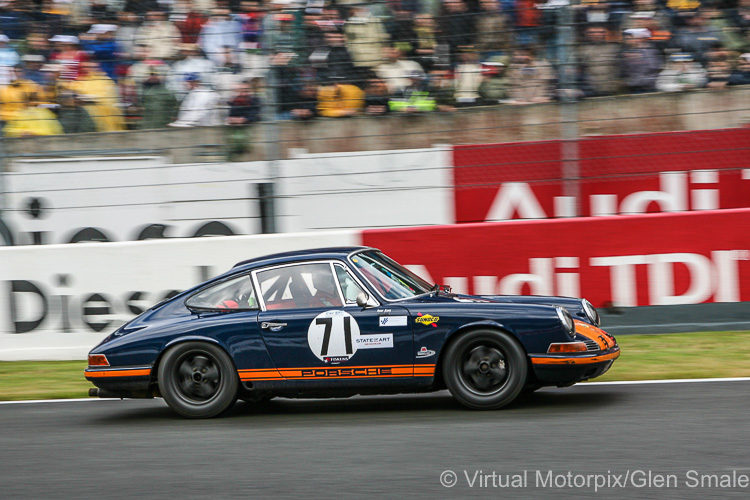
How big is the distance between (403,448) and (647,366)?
3.35m

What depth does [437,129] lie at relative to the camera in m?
10.3

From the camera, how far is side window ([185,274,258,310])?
665cm

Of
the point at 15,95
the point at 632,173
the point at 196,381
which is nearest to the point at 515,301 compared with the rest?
the point at 196,381

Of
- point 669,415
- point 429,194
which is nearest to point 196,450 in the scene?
point 669,415

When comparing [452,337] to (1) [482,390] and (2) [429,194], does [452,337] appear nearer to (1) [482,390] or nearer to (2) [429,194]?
(1) [482,390]

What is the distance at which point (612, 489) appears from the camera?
430 cm

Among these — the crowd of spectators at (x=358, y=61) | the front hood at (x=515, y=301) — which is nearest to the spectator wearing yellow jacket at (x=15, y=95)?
the crowd of spectators at (x=358, y=61)

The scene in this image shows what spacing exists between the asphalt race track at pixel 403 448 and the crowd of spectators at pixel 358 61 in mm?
4248

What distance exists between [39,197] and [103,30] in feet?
7.60

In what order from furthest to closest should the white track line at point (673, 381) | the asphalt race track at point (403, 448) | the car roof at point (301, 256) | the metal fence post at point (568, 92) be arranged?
the metal fence post at point (568, 92)
the white track line at point (673, 381)
the car roof at point (301, 256)
the asphalt race track at point (403, 448)

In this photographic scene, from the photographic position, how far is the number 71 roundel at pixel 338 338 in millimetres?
6195

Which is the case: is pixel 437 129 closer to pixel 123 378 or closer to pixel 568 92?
pixel 568 92

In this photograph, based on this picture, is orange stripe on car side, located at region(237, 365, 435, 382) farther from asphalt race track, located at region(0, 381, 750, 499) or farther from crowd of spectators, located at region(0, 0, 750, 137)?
crowd of spectators, located at region(0, 0, 750, 137)

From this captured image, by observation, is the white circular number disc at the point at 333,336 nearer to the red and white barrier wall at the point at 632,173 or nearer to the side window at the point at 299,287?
the side window at the point at 299,287
